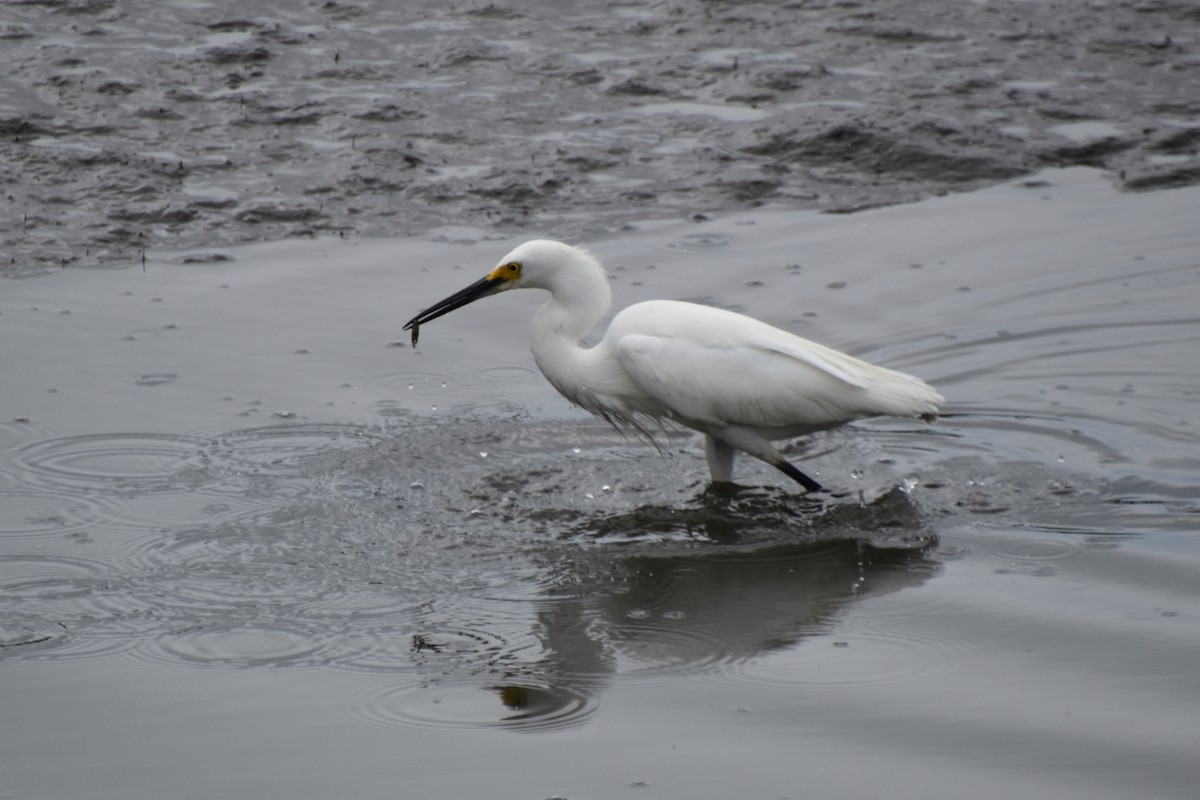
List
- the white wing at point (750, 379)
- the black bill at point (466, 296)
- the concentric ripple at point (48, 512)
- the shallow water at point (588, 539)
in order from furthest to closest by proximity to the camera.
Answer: the black bill at point (466, 296)
the white wing at point (750, 379)
the concentric ripple at point (48, 512)
the shallow water at point (588, 539)

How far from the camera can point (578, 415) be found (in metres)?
7.00

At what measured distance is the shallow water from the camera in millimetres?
4109

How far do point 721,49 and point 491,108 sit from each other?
2.06 metres

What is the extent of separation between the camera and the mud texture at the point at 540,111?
9039mm

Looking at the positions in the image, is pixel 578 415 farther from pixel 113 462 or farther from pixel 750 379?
pixel 113 462

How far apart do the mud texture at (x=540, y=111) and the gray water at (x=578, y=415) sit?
0.04m

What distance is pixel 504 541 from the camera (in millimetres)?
5602

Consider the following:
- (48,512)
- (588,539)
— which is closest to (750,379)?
(588,539)

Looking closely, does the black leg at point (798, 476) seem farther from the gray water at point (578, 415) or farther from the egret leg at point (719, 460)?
the egret leg at point (719, 460)

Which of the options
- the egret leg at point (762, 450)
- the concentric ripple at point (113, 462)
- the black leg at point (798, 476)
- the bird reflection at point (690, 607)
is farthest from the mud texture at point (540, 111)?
the bird reflection at point (690, 607)

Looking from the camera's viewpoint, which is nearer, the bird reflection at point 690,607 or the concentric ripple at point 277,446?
the bird reflection at point 690,607

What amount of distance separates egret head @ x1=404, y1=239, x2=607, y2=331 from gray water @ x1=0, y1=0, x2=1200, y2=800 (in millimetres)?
656

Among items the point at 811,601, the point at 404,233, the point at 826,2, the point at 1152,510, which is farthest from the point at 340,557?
the point at 826,2

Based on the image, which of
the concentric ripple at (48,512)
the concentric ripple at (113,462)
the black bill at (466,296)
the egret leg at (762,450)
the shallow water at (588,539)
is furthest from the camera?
the black bill at (466,296)
